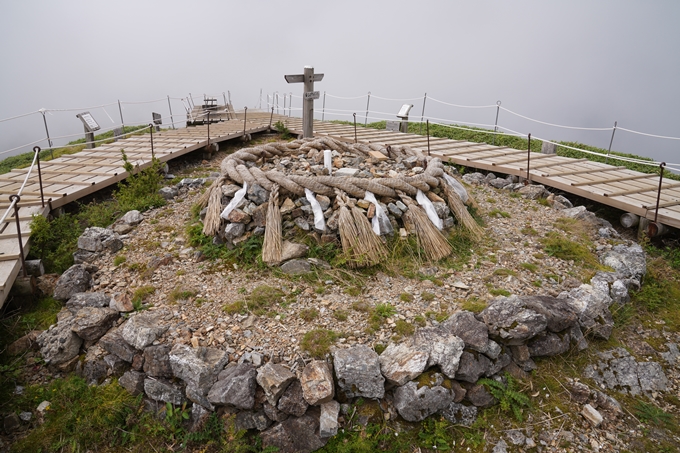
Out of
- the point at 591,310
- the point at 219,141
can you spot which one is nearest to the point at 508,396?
the point at 591,310

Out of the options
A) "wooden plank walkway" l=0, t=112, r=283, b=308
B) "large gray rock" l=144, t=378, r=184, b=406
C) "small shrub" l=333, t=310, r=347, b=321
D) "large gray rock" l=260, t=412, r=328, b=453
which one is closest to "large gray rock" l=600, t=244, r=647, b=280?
"small shrub" l=333, t=310, r=347, b=321

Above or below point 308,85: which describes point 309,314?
below

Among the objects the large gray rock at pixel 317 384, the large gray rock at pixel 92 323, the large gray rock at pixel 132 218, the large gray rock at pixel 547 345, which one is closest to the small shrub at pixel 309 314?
the large gray rock at pixel 317 384

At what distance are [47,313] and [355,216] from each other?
3.60 metres

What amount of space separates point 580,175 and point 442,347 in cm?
614

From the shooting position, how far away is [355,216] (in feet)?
16.5

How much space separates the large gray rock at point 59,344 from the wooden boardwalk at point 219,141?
2.34 ft

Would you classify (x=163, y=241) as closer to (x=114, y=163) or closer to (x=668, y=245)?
(x=114, y=163)

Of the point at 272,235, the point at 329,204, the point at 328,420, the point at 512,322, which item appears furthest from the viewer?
the point at 329,204

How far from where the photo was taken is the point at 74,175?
Result: 24.9 feet

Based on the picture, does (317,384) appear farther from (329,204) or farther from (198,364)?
(329,204)

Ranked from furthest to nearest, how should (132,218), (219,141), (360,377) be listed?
1. (219,141)
2. (132,218)
3. (360,377)

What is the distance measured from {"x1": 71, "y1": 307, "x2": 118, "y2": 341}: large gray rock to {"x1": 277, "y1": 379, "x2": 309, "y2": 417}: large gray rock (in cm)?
206

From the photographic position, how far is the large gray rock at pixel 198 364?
3641 mm
